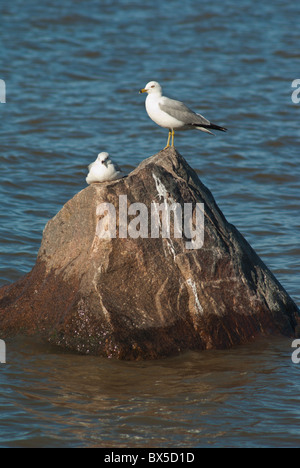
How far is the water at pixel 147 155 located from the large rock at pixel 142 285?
191 mm

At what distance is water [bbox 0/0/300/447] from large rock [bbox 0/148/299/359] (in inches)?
7.5

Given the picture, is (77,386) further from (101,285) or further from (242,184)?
(242,184)

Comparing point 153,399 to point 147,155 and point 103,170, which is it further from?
point 147,155

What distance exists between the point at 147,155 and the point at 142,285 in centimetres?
679

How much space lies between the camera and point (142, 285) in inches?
262

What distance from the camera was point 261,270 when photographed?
727 centimetres

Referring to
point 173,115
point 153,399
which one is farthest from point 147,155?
point 153,399

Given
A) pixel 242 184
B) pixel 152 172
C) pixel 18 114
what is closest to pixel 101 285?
pixel 152 172

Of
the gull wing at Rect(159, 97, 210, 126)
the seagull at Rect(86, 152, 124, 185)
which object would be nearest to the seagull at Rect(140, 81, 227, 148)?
the gull wing at Rect(159, 97, 210, 126)

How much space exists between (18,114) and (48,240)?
350 inches

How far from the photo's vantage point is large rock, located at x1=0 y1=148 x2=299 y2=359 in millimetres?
6602

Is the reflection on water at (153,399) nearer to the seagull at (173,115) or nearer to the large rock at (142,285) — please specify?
the large rock at (142,285)

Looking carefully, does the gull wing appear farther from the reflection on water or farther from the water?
the reflection on water

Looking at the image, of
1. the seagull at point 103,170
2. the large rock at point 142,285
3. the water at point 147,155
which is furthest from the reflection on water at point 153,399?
the seagull at point 103,170
